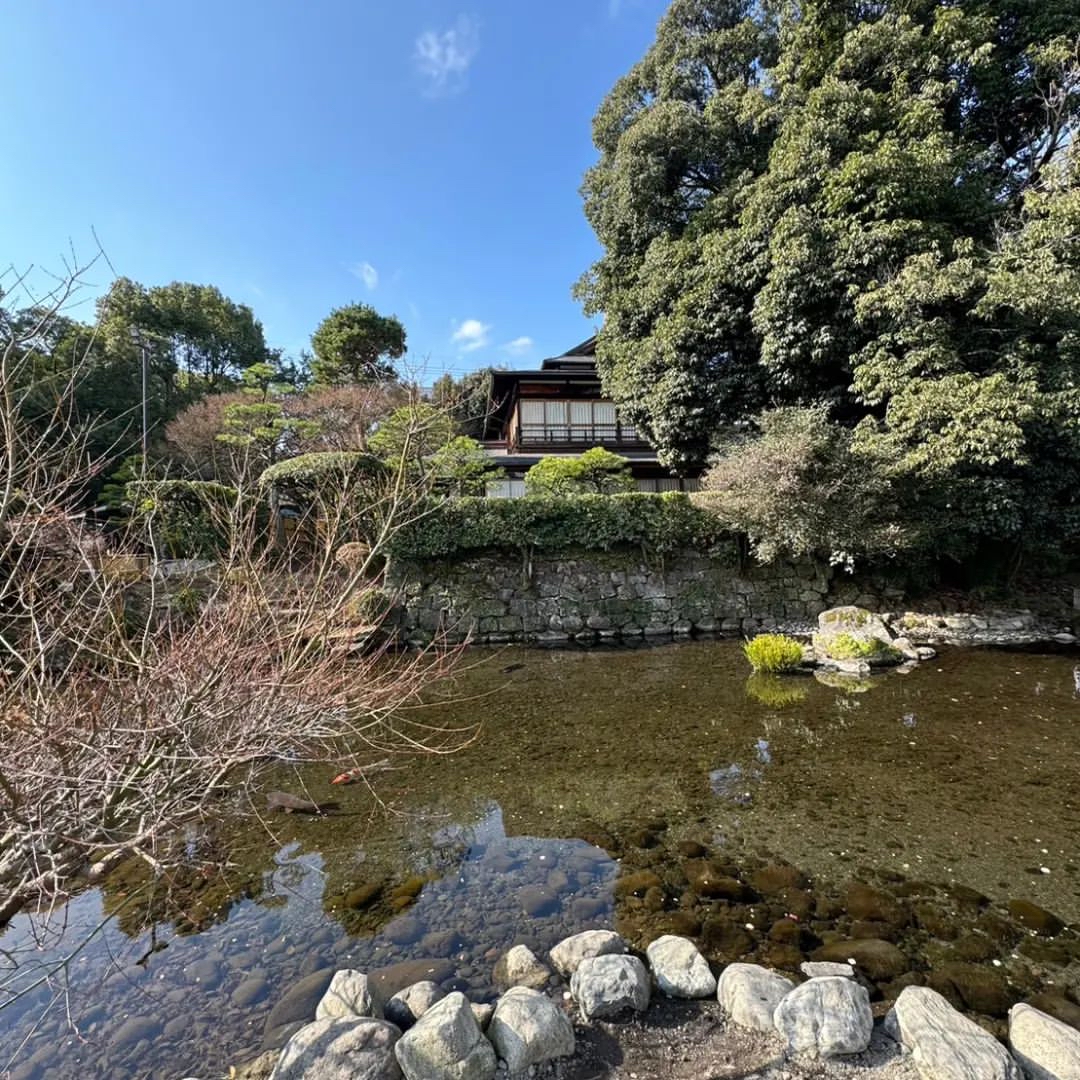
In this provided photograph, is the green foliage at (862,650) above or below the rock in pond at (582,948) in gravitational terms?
above

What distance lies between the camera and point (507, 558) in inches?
469

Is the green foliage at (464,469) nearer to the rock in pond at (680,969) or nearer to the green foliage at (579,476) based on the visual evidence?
the green foliage at (579,476)

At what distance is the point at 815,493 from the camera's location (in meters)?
10.1

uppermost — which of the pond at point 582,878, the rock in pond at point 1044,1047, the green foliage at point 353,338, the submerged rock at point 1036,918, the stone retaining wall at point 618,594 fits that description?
the green foliage at point 353,338

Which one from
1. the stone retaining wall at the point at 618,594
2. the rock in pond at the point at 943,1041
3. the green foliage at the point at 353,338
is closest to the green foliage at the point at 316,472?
the stone retaining wall at the point at 618,594

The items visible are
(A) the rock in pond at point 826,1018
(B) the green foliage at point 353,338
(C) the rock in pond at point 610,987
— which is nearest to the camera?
(A) the rock in pond at point 826,1018

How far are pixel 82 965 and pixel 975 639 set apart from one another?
12416 mm

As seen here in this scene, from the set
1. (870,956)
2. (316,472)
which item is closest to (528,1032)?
(870,956)

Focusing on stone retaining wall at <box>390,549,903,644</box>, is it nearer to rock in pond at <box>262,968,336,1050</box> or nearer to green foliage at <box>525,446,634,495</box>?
green foliage at <box>525,446,634,495</box>

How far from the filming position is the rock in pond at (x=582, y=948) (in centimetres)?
266

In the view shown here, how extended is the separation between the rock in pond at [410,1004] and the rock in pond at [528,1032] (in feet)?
1.24

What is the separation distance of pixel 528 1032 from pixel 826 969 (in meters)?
1.50

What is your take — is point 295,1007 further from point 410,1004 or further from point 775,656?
point 775,656

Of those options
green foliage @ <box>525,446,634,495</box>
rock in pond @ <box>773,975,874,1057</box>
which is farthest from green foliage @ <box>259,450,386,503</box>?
rock in pond @ <box>773,975,874,1057</box>
